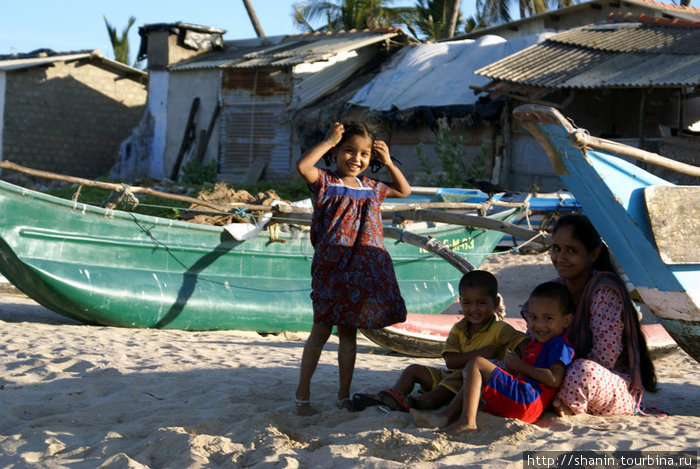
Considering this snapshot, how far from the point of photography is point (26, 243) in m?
5.99

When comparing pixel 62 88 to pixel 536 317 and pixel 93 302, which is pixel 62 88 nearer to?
pixel 93 302

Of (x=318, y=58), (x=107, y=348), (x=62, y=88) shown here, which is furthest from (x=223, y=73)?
(x=107, y=348)

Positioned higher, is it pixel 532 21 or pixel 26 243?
pixel 532 21

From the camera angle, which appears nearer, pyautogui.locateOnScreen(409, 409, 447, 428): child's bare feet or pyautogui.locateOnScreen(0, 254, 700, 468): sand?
pyautogui.locateOnScreen(0, 254, 700, 468): sand

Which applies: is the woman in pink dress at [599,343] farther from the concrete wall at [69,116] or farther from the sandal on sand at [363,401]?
the concrete wall at [69,116]

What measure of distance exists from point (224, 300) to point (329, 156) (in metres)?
3.14

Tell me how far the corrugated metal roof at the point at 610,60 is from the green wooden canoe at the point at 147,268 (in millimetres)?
6615

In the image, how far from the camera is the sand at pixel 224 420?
2.96m

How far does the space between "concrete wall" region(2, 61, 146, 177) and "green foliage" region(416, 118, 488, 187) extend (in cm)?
1095

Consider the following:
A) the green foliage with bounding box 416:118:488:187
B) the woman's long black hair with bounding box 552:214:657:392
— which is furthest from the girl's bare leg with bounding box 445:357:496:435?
the green foliage with bounding box 416:118:488:187

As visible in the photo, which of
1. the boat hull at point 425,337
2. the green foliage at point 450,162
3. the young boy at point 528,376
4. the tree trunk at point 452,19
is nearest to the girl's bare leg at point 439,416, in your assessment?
the young boy at point 528,376

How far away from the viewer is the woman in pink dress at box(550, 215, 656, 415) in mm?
3279

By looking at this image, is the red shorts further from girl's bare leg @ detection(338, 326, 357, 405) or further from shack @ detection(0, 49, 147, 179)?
shack @ detection(0, 49, 147, 179)

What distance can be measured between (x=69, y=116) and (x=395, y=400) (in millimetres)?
19669
